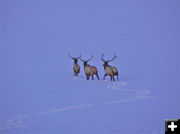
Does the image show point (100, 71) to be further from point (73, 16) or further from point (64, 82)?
point (73, 16)

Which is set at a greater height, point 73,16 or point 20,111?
point 73,16

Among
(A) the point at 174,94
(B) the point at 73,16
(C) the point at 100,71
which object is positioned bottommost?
(A) the point at 174,94

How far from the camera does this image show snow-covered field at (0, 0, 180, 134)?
12.0ft

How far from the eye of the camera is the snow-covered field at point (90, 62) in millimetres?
3672

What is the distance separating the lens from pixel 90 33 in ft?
12.4

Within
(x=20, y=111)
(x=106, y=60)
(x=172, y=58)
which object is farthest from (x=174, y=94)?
(x=20, y=111)

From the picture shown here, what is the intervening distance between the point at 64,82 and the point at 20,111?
504 mm

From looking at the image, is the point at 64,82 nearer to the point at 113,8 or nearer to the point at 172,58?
the point at 113,8

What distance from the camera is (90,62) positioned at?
374 cm

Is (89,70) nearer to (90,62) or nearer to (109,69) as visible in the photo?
(90,62)

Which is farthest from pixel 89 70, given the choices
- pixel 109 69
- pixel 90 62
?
pixel 109 69

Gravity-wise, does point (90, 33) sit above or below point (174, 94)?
above

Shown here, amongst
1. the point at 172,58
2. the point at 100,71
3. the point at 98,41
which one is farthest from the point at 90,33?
the point at 172,58

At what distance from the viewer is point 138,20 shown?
384cm
